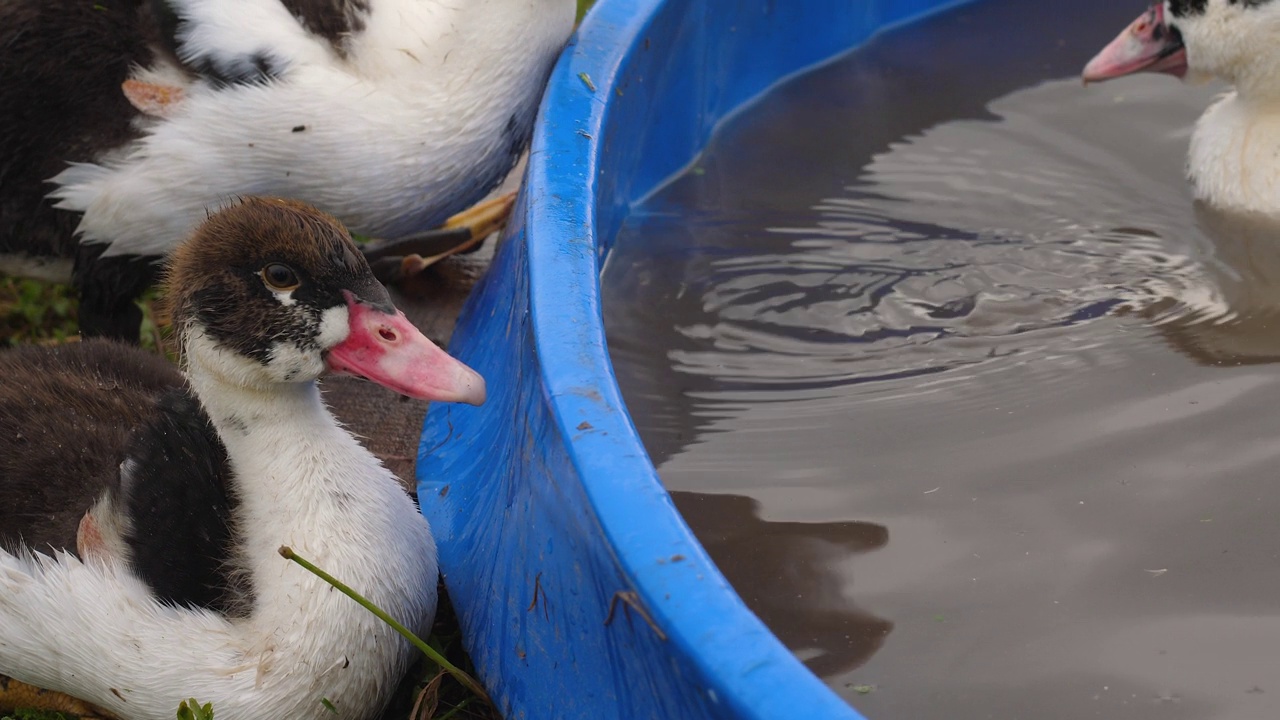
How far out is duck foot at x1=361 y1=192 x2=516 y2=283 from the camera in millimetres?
3881

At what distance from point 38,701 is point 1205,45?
3417 mm

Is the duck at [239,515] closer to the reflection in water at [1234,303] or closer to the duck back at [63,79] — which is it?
the duck back at [63,79]

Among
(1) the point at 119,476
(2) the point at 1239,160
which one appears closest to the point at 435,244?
(1) the point at 119,476

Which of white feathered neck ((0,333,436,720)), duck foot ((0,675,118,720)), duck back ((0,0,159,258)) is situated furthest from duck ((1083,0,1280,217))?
duck foot ((0,675,118,720))

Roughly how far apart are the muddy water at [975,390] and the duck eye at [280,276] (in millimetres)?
830

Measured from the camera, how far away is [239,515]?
2521 millimetres

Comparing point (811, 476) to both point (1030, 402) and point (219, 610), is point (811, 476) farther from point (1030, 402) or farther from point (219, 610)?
point (219, 610)

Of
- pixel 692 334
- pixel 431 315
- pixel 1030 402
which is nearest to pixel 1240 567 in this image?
pixel 1030 402

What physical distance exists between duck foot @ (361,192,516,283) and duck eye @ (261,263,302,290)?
145 centimetres

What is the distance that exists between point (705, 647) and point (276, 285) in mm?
1130

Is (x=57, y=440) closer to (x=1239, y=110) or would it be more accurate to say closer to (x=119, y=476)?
(x=119, y=476)

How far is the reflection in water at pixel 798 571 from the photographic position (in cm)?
232

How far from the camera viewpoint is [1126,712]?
2.18 m

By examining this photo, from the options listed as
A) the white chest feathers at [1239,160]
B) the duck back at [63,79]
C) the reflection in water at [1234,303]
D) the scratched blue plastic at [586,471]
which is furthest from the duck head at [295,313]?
the white chest feathers at [1239,160]
